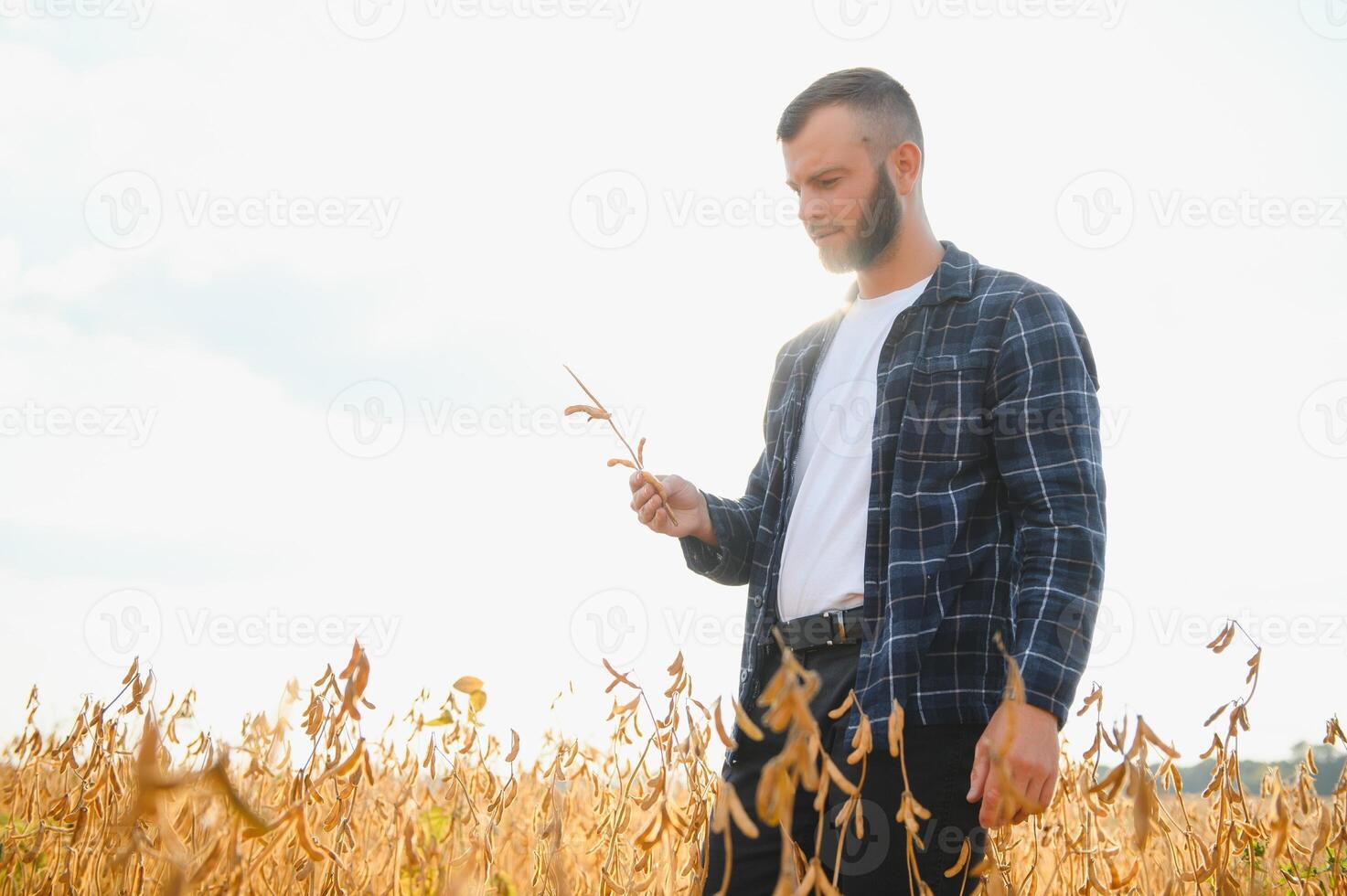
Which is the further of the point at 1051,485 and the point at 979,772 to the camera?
the point at 1051,485

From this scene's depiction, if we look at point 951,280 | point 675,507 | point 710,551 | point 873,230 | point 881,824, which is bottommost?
point 881,824

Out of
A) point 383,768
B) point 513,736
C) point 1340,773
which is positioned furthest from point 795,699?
point 383,768

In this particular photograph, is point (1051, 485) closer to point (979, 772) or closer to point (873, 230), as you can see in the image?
point (979, 772)

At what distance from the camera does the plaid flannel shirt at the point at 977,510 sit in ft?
5.94

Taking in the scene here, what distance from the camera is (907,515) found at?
199cm

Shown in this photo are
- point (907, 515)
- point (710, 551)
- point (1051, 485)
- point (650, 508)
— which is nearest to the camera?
point (1051, 485)

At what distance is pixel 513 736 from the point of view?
1779 mm

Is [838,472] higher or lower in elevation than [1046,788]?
higher

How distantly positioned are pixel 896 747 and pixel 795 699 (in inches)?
28.1

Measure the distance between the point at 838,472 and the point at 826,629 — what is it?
0.39 metres

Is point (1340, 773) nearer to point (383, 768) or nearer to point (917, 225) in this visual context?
point (917, 225)

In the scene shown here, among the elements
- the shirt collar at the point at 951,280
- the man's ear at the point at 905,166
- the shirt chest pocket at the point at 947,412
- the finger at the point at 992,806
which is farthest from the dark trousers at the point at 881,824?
the man's ear at the point at 905,166

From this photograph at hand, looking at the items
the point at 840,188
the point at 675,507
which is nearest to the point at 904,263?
the point at 840,188

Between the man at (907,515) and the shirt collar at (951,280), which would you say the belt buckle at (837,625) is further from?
the shirt collar at (951,280)
